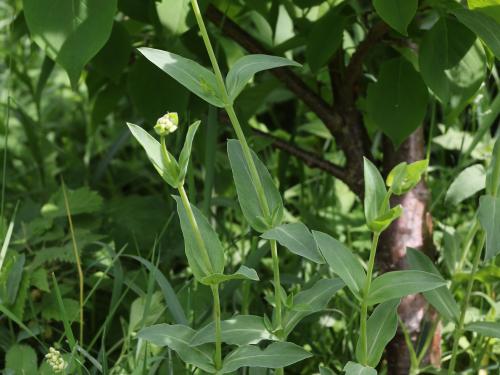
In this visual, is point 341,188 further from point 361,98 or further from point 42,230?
point 42,230

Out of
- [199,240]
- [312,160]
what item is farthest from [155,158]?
[312,160]

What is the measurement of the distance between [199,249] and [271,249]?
9 cm

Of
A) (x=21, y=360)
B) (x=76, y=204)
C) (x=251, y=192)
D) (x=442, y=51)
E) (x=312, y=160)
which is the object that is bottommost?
(x=21, y=360)

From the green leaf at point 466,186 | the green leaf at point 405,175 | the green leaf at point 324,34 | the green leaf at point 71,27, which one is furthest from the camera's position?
the green leaf at point 466,186

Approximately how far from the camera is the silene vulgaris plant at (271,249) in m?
0.93

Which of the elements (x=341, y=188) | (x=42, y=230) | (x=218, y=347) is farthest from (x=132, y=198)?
(x=218, y=347)

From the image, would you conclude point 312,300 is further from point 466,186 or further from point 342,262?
point 466,186

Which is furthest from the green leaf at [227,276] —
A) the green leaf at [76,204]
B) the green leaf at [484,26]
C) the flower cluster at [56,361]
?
the green leaf at [76,204]

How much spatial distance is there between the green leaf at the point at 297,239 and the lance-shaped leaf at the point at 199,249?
0.08m

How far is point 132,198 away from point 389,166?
2.19ft

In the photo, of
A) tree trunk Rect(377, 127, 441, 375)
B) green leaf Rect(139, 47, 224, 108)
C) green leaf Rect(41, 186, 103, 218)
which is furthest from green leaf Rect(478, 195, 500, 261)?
green leaf Rect(41, 186, 103, 218)

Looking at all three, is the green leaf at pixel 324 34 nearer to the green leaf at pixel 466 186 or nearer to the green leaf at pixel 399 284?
the green leaf at pixel 466 186

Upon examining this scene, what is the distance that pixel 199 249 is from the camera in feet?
3.33

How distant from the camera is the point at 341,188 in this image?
2.08 metres
